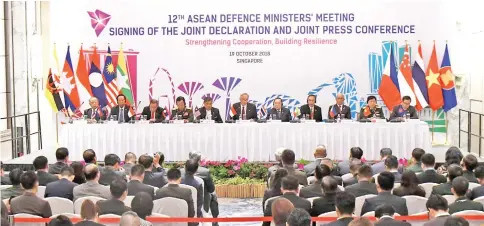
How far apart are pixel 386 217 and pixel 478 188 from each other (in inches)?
82.2

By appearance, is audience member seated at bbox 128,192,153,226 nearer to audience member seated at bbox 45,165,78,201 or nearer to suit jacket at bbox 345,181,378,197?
audience member seated at bbox 45,165,78,201

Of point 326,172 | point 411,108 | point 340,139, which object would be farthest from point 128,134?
point 326,172

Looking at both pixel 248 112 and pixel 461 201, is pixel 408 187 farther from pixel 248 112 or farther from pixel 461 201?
pixel 248 112

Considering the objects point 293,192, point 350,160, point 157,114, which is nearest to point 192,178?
point 293,192

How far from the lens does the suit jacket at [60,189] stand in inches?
297

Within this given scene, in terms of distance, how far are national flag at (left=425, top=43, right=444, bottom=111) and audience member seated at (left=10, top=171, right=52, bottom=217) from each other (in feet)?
31.3

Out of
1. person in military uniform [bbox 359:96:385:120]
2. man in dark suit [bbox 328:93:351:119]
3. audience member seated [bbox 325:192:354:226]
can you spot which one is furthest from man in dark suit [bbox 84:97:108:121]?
audience member seated [bbox 325:192:354:226]

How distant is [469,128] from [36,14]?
30.8 ft

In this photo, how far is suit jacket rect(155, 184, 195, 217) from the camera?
7.39 metres

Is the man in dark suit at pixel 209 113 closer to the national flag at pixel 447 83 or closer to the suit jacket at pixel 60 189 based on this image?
the national flag at pixel 447 83

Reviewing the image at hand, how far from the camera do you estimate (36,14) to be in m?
16.7

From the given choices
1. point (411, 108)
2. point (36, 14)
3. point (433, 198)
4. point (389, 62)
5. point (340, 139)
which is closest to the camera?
point (433, 198)

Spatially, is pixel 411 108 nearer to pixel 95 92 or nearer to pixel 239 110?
pixel 239 110

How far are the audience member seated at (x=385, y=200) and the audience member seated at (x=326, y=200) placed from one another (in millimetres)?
286
